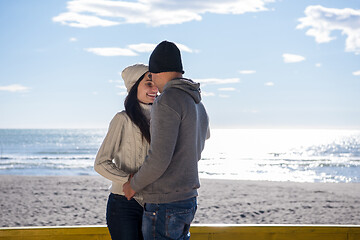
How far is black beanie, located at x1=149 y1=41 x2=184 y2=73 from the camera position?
1.47m

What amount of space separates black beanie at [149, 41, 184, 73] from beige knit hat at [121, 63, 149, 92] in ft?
0.57

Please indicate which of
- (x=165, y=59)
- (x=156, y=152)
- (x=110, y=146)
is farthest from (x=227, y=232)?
(x=165, y=59)

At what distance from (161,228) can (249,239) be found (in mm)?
1061

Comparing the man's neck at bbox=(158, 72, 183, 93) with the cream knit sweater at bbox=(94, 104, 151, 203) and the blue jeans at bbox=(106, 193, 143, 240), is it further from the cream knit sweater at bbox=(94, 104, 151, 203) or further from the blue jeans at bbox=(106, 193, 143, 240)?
the blue jeans at bbox=(106, 193, 143, 240)

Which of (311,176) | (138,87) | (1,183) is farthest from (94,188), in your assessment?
(311,176)

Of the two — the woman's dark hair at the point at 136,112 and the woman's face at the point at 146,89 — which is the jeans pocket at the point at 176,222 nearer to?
the woman's dark hair at the point at 136,112

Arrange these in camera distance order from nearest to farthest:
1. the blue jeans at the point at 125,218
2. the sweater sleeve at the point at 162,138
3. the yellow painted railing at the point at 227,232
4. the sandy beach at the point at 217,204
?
the sweater sleeve at the point at 162,138, the blue jeans at the point at 125,218, the yellow painted railing at the point at 227,232, the sandy beach at the point at 217,204

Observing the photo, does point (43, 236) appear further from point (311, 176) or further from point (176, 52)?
point (311, 176)

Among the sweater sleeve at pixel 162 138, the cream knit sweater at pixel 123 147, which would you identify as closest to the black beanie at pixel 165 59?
the sweater sleeve at pixel 162 138

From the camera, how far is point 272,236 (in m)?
2.36

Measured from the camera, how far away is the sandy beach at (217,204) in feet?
20.5

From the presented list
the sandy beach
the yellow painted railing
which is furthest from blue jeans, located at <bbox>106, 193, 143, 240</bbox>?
the sandy beach

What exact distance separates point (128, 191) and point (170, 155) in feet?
0.81

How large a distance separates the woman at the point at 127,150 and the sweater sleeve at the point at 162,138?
190 millimetres
